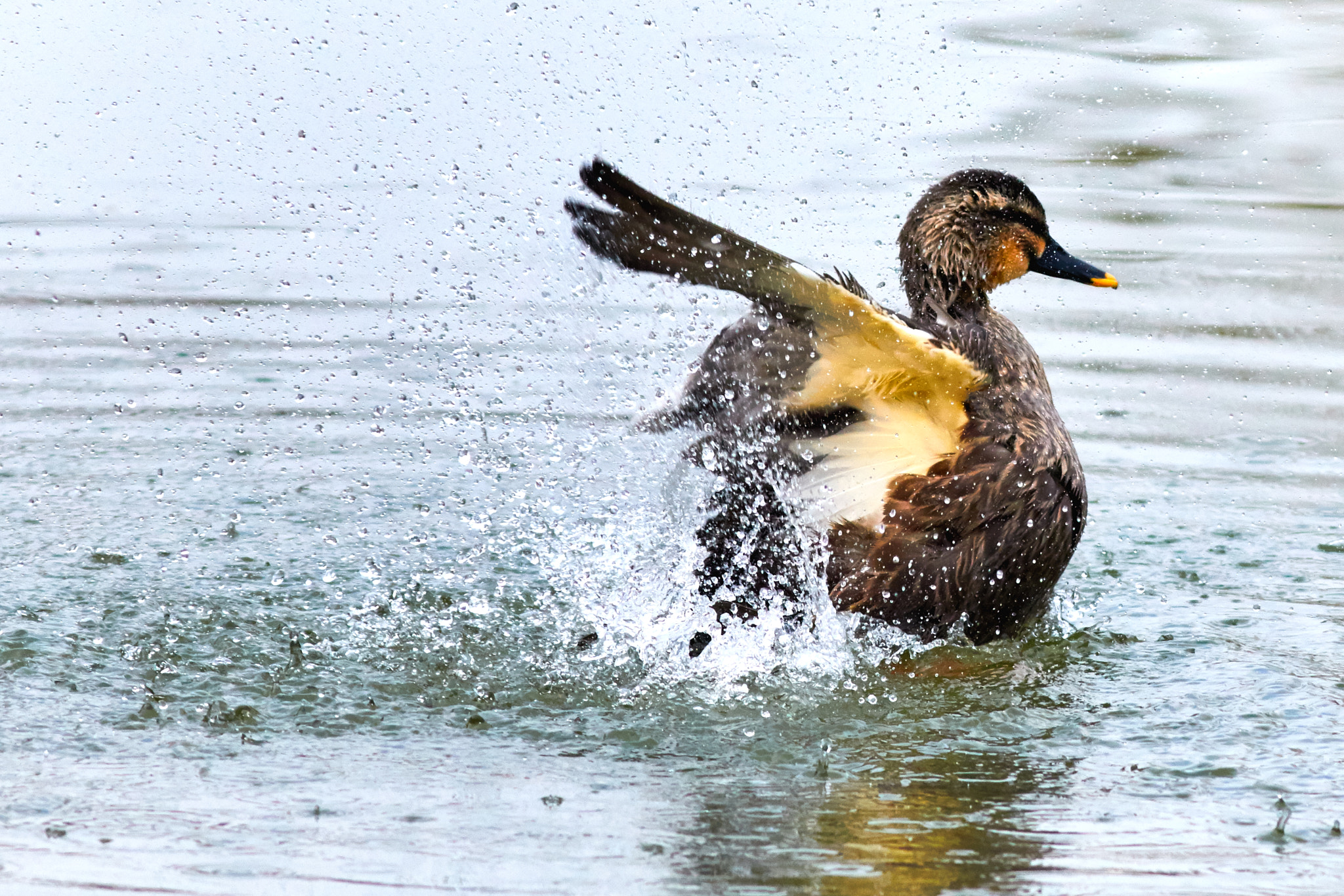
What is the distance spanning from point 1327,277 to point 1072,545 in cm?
460

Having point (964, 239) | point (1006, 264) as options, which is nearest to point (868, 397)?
point (964, 239)

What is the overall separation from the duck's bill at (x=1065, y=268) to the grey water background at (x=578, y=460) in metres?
0.98

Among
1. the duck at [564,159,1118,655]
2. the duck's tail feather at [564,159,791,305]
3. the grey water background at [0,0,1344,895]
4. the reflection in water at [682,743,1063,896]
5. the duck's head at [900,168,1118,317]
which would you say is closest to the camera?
the reflection in water at [682,743,1063,896]

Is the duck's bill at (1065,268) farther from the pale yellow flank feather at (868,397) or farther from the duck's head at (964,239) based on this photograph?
the pale yellow flank feather at (868,397)

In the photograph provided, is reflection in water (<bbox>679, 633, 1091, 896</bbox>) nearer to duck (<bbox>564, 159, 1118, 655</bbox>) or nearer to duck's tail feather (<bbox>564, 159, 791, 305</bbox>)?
duck (<bbox>564, 159, 1118, 655</bbox>)

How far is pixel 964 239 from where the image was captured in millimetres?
5254

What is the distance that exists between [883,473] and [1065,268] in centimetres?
129

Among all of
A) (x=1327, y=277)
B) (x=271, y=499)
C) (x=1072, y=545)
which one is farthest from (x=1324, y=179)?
(x=271, y=499)

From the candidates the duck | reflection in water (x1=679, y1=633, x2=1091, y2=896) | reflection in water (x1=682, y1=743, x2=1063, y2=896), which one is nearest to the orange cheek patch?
the duck

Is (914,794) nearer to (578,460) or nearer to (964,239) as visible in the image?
(964,239)

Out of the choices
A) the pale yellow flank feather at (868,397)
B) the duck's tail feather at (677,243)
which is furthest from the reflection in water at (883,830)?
the duck's tail feather at (677,243)

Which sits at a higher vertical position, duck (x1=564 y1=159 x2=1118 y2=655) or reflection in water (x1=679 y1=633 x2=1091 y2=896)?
duck (x1=564 y1=159 x2=1118 y2=655)

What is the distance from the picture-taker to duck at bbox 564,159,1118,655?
4488 millimetres

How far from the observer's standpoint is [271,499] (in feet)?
20.4
